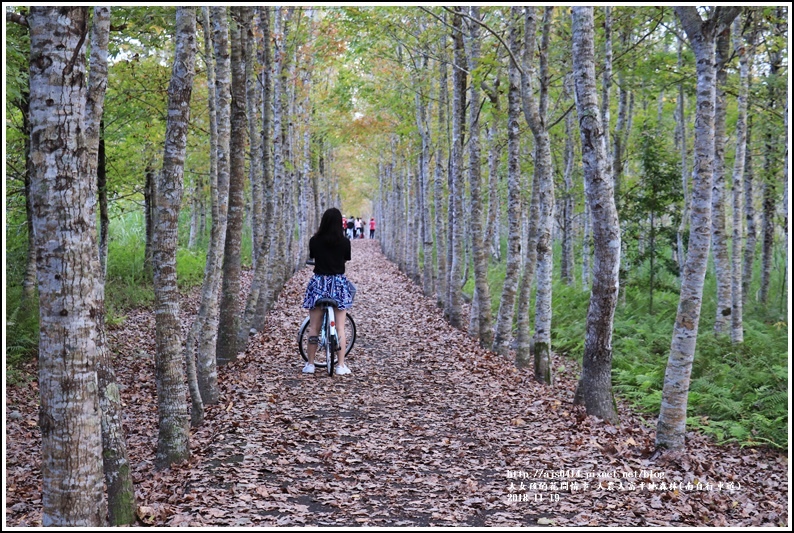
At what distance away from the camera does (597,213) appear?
7.43 meters

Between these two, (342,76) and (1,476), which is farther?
(342,76)

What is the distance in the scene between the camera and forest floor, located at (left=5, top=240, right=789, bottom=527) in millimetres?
5066

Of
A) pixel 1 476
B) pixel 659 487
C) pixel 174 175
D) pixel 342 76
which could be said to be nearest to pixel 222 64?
pixel 174 175

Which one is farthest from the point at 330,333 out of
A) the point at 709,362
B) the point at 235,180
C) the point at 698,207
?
the point at 709,362

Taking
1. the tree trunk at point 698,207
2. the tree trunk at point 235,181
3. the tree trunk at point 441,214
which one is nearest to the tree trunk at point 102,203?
the tree trunk at point 235,181

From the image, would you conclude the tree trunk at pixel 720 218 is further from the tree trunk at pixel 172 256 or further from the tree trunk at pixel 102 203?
the tree trunk at pixel 102 203

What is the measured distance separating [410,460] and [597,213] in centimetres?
355

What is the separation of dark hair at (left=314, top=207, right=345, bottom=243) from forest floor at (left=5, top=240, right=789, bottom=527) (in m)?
2.11

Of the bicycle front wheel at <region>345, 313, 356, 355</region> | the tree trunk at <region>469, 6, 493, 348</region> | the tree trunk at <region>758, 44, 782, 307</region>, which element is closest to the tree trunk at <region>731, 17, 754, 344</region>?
the tree trunk at <region>758, 44, 782, 307</region>

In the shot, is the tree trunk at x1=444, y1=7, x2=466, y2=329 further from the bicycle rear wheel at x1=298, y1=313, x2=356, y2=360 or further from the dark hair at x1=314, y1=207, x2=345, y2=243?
the dark hair at x1=314, y1=207, x2=345, y2=243

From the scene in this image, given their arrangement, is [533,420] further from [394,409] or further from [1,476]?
[1,476]

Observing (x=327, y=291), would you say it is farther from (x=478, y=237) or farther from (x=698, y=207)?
(x=698, y=207)

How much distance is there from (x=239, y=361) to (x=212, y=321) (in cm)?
245

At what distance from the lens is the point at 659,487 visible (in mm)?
5605
